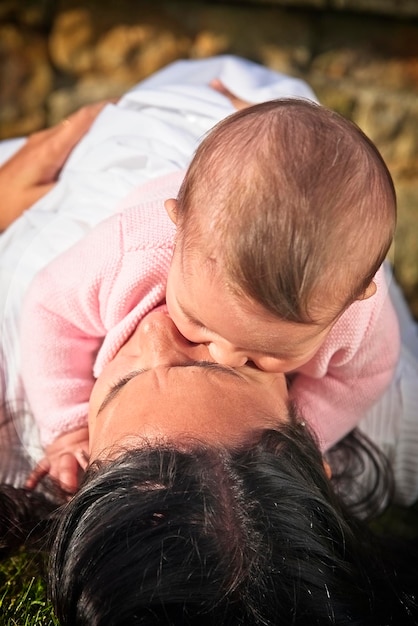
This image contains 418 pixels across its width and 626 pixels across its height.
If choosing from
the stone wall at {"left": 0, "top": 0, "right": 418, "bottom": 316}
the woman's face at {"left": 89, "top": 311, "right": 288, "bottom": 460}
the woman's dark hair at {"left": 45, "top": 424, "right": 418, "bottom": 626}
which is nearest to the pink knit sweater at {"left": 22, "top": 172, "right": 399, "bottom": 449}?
the woman's face at {"left": 89, "top": 311, "right": 288, "bottom": 460}

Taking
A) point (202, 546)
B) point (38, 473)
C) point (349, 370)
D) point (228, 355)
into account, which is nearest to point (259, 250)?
point (228, 355)

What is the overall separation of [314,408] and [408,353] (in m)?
0.68

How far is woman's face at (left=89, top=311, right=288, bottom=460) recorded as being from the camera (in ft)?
4.28

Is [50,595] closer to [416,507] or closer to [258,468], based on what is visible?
[258,468]

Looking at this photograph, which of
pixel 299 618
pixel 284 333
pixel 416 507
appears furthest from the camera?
pixel 416 507

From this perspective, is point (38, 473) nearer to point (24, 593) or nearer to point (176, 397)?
point (24, 593)

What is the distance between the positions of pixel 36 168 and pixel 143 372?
106 centimetres

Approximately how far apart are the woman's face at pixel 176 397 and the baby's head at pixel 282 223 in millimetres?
62

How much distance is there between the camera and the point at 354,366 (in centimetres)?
179

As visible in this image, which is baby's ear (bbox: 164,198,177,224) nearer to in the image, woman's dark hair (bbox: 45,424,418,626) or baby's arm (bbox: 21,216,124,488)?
baby's arm (bbox: 21,216,124,488)

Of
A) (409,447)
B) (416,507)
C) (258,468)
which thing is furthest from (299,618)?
(416,507)

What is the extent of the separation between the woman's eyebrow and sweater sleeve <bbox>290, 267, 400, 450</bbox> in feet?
0.97

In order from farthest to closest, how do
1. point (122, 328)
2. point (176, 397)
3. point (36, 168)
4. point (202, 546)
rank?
point (36, 168)
point (122, 328)
point (176, 397)
point (202, 546)

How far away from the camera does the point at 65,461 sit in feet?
5.48
